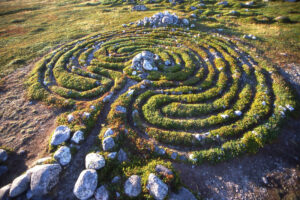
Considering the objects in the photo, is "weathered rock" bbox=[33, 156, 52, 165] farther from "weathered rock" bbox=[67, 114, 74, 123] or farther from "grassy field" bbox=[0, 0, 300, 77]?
"grassy field" bbox=[0, 0, 300, 77]

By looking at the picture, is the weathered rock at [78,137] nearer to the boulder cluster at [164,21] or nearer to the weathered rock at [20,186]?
the weathered rock at [20,186]

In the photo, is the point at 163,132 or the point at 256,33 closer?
the point at 163,132

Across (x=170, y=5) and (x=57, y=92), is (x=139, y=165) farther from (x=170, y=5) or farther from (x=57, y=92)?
(x=170, y=5)

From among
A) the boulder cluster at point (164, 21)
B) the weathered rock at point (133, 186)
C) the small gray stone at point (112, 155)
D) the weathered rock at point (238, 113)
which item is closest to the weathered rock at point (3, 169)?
the small gray stone at point (112, 155)

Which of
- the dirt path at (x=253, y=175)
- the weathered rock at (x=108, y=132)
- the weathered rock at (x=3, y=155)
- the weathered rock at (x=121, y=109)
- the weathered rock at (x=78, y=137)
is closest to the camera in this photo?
the dirt path at (x=253, y=175)

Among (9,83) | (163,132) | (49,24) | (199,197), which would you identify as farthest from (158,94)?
(49,24)

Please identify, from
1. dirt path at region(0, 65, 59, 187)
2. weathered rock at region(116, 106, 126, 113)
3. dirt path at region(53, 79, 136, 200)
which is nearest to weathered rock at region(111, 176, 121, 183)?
dirt path at region(53, 79, 136, 200)
